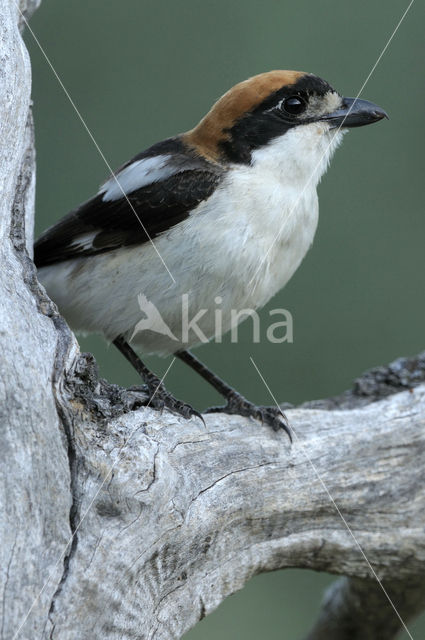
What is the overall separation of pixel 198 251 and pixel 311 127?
0.69 m

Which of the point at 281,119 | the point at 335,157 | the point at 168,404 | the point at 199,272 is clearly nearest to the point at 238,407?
the point at 168,404

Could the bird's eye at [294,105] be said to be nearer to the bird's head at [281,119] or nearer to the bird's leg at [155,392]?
the bird's head at [281,119]

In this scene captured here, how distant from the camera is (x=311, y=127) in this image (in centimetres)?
325

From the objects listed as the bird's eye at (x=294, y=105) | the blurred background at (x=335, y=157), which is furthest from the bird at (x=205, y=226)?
the blurred background at (x=335, y=157)

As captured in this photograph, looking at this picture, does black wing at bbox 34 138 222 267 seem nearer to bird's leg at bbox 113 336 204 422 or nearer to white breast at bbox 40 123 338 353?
white breast at bbox 40 123 338 353

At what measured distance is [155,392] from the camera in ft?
9.46

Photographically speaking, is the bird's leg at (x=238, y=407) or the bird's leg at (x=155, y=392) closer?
the bird's leg at (x=155, y=392)

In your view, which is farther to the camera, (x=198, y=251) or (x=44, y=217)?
(x=44, y=217)

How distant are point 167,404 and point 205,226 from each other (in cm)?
64

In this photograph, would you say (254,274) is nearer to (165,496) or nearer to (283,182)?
(283,182)

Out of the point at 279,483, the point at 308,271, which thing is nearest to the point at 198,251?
the point at 279,483

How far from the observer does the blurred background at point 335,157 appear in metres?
4.84

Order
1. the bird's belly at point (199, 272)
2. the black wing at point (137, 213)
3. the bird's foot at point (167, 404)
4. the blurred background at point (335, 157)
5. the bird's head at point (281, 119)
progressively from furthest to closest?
the blurred background at point (335, 157), the bird's head at point (281, 119), the black wing at point (137, 213), the bird's belly at point (199, 272), the bird's foot at point (167, 404)

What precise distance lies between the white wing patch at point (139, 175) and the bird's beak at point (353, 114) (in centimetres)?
63
